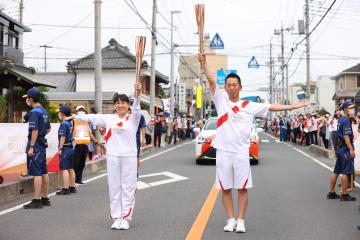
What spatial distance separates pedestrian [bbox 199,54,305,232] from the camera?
6.09m

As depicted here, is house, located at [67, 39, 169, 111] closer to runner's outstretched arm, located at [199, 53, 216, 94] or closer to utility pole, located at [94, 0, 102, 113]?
utility pole, located at [94, 0, 102, 113]

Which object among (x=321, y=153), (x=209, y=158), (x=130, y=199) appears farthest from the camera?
(x=321, y=153)

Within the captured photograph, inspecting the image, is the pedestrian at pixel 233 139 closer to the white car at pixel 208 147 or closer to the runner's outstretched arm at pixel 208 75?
the runner's outstretched arm at pixel 208 75

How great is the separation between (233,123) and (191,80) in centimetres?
10737

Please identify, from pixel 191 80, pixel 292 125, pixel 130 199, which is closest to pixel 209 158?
pixel 130 199

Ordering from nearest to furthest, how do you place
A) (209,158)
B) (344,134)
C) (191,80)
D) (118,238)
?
(118,238), (344,134), (209,158), (191,80)

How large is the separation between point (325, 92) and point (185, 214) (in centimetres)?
7090

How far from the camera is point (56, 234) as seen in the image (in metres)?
6.08

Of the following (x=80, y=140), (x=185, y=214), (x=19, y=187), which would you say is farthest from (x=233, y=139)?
(x=19, y=187)

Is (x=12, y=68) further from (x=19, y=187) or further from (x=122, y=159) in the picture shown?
(x=122, y=159)

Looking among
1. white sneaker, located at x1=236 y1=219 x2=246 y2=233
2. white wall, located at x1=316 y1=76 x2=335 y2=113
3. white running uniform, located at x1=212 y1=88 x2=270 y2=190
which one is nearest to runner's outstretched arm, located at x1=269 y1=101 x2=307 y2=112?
white running uniform, located at x1=212 y1=88 x2=270 y2=190

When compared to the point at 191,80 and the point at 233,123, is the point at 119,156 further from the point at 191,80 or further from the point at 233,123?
the point at 191,80

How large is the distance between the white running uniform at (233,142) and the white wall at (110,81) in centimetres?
3723

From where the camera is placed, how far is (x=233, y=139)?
607 centimetres
